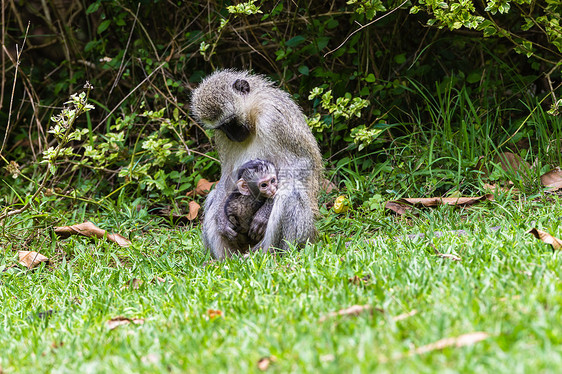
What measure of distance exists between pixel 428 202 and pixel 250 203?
5.45ft

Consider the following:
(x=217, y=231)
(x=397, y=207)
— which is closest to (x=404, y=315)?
(x=217, y=231)

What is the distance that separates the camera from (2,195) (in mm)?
8297

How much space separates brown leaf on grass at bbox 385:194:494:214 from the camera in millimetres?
6145

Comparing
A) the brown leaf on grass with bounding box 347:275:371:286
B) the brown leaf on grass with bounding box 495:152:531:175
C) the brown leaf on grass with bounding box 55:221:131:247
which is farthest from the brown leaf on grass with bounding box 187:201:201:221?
the brown leaf on grass with bounding box 347:275:371:286

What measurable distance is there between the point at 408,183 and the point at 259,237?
197 centimetres

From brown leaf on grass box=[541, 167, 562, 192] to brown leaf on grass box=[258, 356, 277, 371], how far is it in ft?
14.1

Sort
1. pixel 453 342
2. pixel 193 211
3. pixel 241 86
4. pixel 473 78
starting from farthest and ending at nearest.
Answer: pixel 473 78
pixel 193 211
pixel 241 86
pixel 453 342

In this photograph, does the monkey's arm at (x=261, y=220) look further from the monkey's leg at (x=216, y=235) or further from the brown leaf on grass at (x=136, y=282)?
the brown leaf on grass at (x=136, y=282)

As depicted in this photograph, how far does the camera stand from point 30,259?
5.89m

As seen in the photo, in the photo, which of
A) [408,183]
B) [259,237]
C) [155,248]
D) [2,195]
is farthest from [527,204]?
[2,195]

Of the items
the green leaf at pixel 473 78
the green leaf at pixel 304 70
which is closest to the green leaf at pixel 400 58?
the green leaf at pixel 473 78

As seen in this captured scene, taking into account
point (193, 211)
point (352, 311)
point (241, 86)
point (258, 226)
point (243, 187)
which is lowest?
point (193, 211)

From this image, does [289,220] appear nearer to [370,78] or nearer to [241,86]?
[241,86]

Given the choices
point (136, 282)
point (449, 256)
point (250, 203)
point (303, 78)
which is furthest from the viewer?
point (303, 78)
